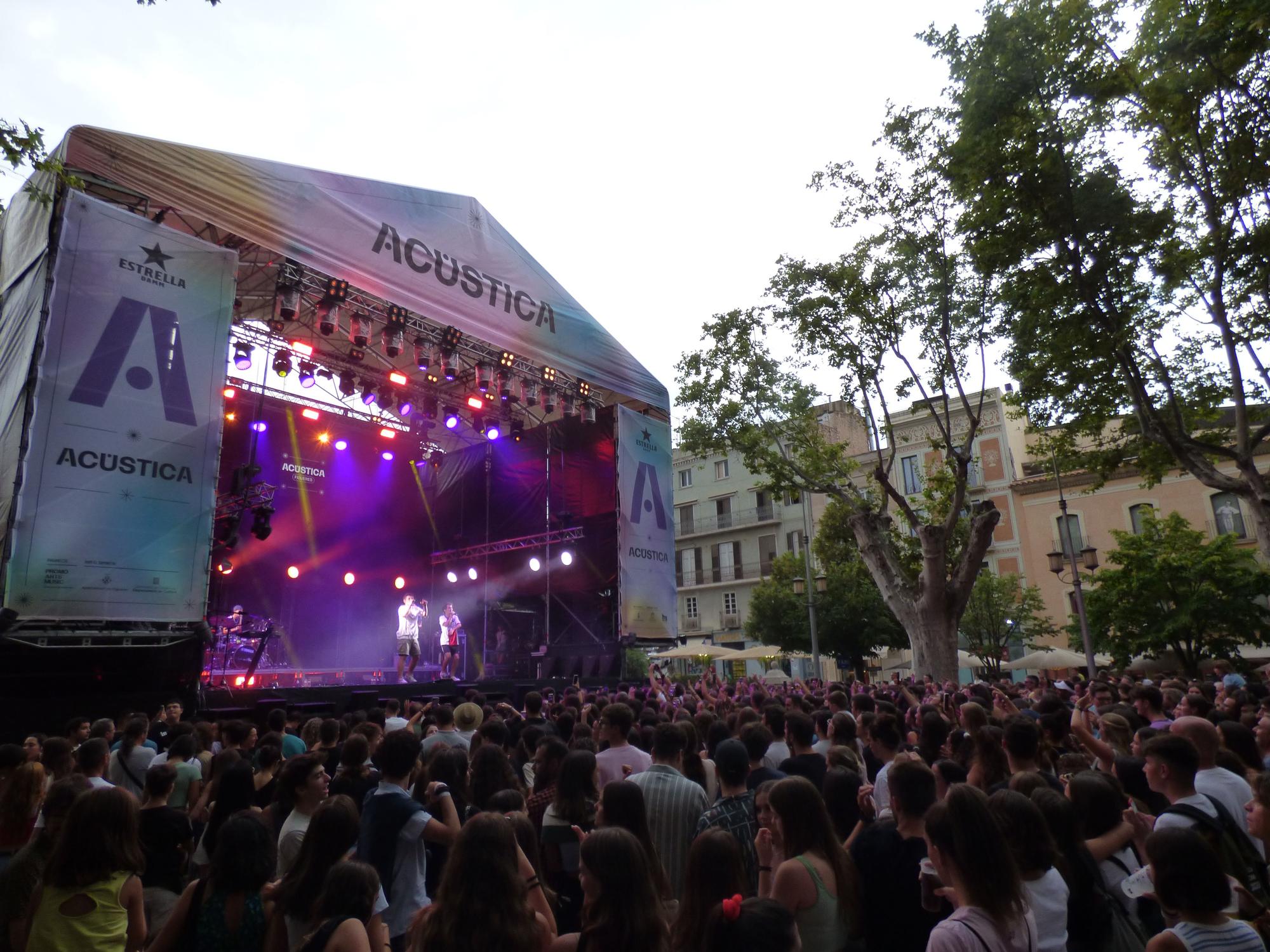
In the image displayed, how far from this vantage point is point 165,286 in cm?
991

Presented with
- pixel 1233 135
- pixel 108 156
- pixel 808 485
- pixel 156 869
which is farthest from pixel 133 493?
pixel 1233 135

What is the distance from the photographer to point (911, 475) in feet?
118

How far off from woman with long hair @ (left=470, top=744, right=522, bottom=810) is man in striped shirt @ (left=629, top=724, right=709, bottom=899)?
2.21 feet

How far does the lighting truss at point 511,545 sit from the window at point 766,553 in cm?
2281

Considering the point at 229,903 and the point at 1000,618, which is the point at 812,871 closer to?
the point at 229,903

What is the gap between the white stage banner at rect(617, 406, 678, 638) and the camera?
1592 centimetres

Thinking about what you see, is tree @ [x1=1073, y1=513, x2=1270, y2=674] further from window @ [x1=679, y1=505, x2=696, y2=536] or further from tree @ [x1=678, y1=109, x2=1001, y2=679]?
window @ [x1=679, y1=505, x2=696, y2=536]

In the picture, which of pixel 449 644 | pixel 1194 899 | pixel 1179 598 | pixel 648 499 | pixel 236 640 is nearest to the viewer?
pixel 1194 899

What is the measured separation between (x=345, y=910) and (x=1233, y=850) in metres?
3.56

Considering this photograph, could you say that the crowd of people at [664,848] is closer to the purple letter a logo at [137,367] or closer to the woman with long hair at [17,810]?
the woman with long hair at [17,810]

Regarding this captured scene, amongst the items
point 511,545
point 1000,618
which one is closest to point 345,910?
point 511,545

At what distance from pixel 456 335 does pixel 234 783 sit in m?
10.8

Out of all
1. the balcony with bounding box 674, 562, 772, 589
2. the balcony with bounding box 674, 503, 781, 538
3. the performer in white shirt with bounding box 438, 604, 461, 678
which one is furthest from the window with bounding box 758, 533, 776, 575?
the performer in white shirt with bounding box 438, 604, 461, 678

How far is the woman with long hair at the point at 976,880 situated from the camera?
2.24 meters
